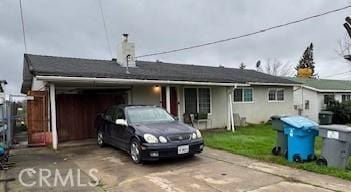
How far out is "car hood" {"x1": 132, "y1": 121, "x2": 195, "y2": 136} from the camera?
27.1 ft

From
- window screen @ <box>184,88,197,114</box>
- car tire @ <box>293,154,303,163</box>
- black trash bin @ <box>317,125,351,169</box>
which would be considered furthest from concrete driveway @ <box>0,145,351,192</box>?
window screen @ <box>184,88,197,114</box>

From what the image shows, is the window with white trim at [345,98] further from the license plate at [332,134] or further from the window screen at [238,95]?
the license plate at [332,134]

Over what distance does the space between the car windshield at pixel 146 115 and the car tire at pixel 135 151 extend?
0.76m

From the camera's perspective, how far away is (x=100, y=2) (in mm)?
13078

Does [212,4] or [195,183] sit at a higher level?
[212,4]

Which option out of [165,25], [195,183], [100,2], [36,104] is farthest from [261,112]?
[195,183]

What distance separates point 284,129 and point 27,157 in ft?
23.7

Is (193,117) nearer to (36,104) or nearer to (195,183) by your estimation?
(36,104)

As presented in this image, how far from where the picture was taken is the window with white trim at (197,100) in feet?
52.6

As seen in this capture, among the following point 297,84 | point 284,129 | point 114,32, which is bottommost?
point 284,129

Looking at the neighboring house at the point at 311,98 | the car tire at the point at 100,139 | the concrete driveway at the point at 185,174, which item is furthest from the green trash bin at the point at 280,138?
the neighboring house at the point at 311,98

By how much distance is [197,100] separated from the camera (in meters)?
16.4

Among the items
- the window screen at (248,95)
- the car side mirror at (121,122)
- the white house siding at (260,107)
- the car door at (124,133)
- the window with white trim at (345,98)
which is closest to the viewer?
the car door at (124,133)

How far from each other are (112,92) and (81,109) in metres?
1.49
